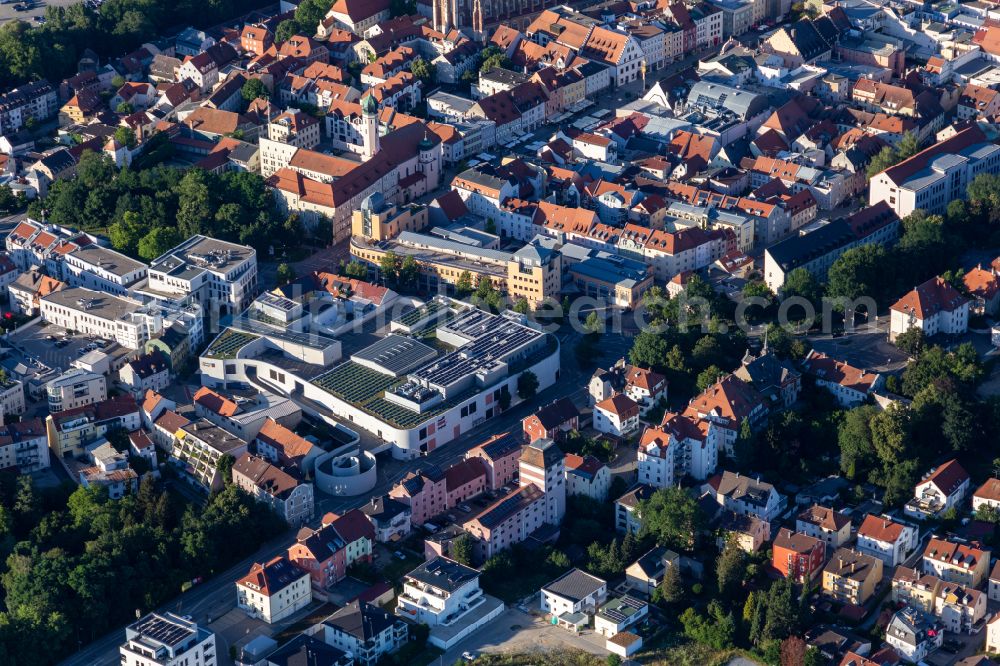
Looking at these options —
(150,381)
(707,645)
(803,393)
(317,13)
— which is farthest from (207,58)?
(707,645)

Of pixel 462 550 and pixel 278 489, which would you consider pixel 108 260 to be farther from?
pixel 462 550

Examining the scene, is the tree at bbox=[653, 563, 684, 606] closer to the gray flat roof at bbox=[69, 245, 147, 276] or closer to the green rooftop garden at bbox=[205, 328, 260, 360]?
the green rooftop garden at bbox=[205, 328, 260, 360]

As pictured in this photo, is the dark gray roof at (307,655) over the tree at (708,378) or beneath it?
beneath

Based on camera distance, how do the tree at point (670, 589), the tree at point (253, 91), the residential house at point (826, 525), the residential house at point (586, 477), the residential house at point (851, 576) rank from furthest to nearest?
the tree at point (253, 91) < the residential house at point (586, 477) < the residential house at point (826, 525) < the residential house at point (851, 576) < the tree at point (670, 589)

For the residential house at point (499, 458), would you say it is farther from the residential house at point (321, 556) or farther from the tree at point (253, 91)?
the tree at point (253, 91)

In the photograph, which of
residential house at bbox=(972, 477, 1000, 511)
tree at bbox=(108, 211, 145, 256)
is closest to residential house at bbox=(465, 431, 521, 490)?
residential house at bbox=(972, 477, 1000, 511)

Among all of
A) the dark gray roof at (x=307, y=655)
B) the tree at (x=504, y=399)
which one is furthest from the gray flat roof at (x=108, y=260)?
the dark gray roof at (x=307, y=655)
